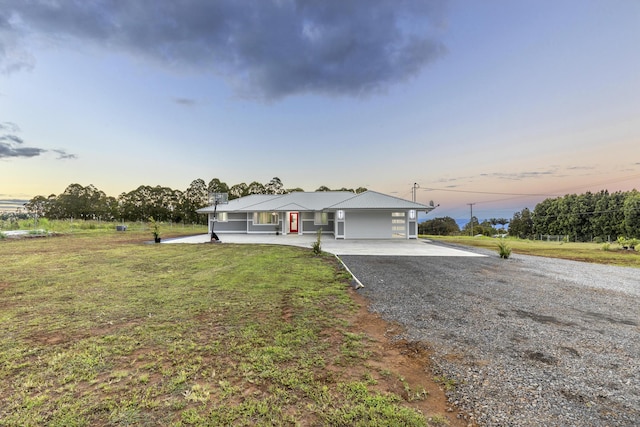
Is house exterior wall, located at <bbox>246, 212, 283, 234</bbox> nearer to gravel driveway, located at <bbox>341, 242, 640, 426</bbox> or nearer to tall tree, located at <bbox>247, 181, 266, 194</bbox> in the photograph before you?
gravel driveway, located at <bbox>341, 242, 640, 426</bbox>

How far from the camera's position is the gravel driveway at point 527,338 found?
2113mm

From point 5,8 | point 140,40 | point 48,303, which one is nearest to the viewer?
point 48,303

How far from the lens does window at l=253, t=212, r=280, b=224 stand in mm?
21750

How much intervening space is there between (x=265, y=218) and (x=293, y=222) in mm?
2441

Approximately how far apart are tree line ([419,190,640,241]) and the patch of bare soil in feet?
147

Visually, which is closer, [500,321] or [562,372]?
[562,372]

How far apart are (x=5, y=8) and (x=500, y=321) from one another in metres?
20.2

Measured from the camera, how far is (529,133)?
1830cm

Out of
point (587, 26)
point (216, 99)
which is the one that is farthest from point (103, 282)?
point (587, 26)

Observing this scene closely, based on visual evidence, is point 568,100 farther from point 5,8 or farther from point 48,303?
point 5,8

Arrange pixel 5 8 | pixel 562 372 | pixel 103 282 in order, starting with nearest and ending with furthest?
1. pixel 562 372
2. pixel 103 282
3. pixel 5 8

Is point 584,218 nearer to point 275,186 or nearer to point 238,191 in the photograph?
point 275,186

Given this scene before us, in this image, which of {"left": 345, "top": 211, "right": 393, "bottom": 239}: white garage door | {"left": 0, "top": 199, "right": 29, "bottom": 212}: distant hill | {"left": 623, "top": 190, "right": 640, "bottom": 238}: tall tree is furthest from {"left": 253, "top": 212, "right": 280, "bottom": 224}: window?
{"left": 623, "top": 190, "right": 640, "bottom": 238}: tall tree

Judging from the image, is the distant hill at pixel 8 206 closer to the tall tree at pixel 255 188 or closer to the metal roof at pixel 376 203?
the tall tree at pixel 255 188
